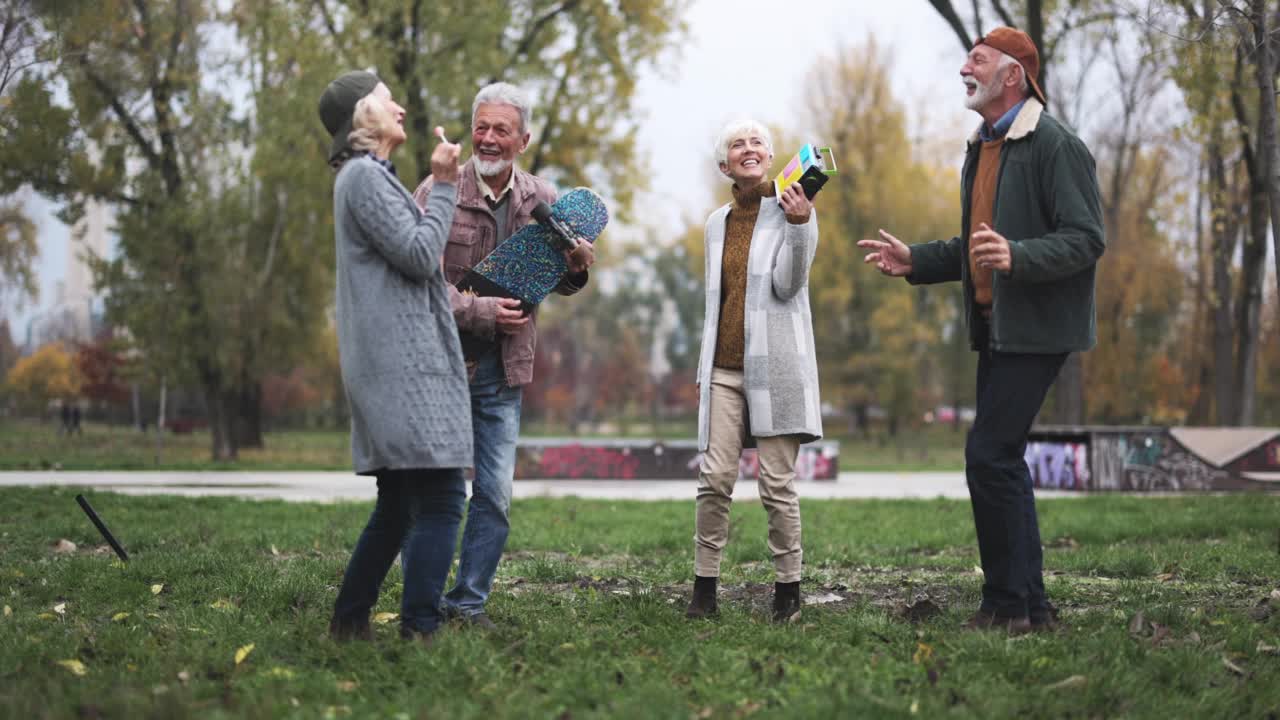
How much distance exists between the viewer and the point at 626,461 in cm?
1842

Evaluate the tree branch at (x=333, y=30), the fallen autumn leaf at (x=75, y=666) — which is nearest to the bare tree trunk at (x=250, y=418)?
the tree branch at (x=333, y=30)

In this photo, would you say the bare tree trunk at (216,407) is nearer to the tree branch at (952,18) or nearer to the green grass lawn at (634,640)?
the green grass lawn at (634,640)

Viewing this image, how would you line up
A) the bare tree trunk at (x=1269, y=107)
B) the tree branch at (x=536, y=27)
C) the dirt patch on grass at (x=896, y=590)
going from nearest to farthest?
the dirt patch on grass at (x=896, y=590), the bare tree trunk at (x=1269, y=107), the tree branch at (x=536, y=27)

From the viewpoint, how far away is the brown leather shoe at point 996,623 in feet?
13.8

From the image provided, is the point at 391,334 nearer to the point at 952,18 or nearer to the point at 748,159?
the point at 748,159

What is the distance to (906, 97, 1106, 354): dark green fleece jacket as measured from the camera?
418 centimetres

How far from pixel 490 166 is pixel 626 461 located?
14.1 meters

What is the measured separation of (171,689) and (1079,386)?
1807 cm

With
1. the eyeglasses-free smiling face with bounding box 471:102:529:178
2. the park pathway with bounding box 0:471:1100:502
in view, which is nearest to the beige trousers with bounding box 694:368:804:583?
the eyeglasses-free smiling face with bounding box 471:102:529:178

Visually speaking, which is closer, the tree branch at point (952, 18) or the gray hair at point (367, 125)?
the gray hair at point (367, 125)

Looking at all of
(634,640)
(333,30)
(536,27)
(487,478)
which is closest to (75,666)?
(487,478)

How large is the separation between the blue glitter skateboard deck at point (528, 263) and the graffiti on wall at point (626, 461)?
1367cm

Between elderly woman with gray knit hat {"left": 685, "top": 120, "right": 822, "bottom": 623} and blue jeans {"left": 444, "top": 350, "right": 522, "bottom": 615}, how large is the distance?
832 mm

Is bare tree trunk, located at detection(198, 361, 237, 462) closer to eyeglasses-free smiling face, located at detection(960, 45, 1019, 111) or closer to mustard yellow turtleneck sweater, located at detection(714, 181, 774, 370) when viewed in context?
mustard yellow turtleneck sweater, located at detection(714, 181, 774, 370)
